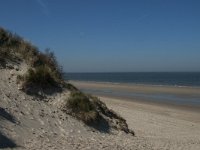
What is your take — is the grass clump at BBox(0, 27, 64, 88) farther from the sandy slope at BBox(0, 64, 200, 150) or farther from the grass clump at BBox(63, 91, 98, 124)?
the grass clump at BBox(63, 91, 98, 124)

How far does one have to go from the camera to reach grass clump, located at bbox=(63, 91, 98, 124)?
12211mm

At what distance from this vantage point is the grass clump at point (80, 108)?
481 inches

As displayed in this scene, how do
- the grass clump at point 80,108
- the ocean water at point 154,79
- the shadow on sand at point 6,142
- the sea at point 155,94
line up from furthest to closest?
1. the ocean water at point 154,79
2. the sea at point 155,94
3. the grass clump at point 80,108
4. the shadow on sand at point 6,142

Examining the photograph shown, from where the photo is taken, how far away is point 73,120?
39.0 feet

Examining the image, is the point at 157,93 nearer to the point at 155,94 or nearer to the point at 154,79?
the point at 155,94

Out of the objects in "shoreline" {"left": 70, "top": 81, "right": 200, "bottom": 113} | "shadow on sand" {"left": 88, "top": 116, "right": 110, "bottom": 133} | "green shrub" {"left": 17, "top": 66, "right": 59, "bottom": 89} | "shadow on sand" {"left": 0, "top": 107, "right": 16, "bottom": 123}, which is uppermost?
"green shrub" {"left": 17, "top": 66, "right": 59, "bottom": 89}

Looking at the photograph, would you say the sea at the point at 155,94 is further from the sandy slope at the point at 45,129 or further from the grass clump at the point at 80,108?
the sandy slope at the point at 45,129

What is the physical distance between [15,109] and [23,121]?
60 cm

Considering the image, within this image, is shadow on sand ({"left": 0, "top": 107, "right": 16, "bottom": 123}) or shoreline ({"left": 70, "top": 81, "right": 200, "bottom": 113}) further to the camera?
shoreline ({"left": 70, "top": 81, "right": 200, "bottom": 113})

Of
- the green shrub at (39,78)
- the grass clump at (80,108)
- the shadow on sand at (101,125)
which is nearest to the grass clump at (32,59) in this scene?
the green shrub at (39,78)

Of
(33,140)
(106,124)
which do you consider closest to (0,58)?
(106,124)

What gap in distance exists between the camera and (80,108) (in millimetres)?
12555

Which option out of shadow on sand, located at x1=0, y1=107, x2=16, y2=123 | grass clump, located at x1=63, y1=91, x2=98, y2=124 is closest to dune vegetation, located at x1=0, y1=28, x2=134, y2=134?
grass clump, located at x1=63, y1=91, x2=98, y2=124

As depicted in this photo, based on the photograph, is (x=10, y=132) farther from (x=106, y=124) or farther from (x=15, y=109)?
(x=106, y=124)
